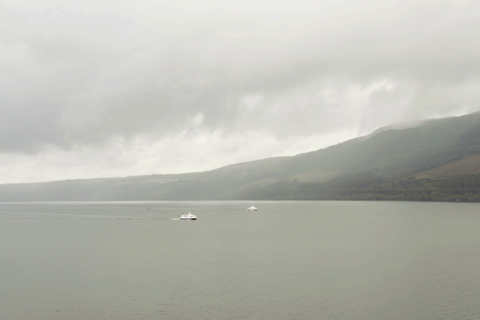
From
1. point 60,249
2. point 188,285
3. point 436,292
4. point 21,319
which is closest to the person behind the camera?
point 21,319

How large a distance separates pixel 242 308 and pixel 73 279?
2879 cm

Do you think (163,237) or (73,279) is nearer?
(73,279)

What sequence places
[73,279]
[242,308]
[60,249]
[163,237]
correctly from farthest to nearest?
[163,237] < [60,249] < [73,279] < [242,308]

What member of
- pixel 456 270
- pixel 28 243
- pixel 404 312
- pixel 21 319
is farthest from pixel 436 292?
pixel 28 243

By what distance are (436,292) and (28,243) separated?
97.4 m

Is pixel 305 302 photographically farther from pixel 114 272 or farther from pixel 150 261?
pixel 150 261

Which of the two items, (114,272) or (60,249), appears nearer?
(114,272)

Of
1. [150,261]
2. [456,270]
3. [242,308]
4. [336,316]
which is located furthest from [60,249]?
[456,270]

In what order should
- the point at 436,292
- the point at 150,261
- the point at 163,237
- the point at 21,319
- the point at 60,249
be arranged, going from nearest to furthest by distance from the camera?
1. the point at 21,319
2. the point at 436,292
3. the point at 150,261
4. the point at 60,249
5. the point at 163,237

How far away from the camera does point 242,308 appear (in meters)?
45.0

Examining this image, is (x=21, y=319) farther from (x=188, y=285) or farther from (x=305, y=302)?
(x=305, y=302)

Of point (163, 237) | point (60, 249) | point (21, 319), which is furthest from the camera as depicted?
point (163, 237)

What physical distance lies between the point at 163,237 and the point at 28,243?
34.9 m

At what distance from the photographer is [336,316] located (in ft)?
138
